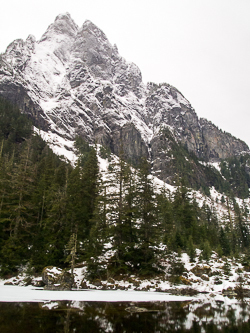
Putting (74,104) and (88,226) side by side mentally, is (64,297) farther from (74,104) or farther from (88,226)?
(74,104)

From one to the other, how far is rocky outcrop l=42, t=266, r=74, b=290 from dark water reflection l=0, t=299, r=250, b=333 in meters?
6.73

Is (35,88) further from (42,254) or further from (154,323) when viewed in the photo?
(154,323)

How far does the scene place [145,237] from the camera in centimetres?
2148

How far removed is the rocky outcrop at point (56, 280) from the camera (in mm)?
15887

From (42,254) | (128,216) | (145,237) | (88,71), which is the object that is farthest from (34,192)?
(88,71)

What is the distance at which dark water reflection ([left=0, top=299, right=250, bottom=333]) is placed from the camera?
21.1 ft

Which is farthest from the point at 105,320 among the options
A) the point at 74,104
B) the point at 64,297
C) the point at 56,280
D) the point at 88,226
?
the point at 74,104

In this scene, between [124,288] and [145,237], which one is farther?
[145,237]

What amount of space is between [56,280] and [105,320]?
10.4m

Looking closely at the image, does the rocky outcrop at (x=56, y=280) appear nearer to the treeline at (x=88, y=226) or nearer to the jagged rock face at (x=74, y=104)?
the treeline at (x=88, y=226)

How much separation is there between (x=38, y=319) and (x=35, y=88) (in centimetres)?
17238

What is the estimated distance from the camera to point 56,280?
646 inches

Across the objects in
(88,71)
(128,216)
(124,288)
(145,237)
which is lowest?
(124,288)

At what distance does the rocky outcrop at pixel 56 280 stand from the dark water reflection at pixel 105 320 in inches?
265
